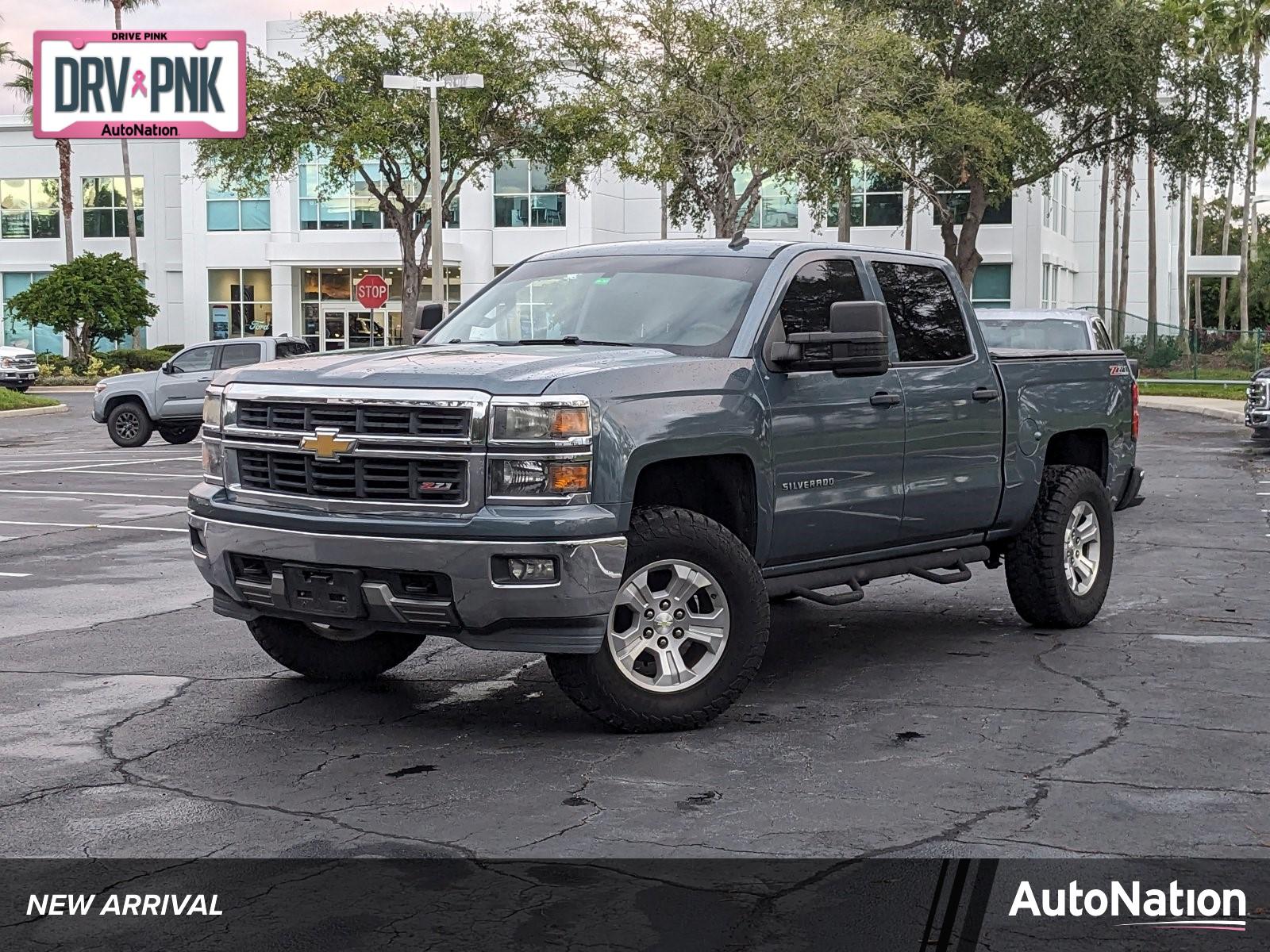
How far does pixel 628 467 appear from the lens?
661 cm

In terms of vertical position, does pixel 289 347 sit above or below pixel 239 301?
below

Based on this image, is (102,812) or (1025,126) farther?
(1025,126)

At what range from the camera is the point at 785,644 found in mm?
9070

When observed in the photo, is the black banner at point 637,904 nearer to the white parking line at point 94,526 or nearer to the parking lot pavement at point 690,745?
the parking lot pavement at point 690,745

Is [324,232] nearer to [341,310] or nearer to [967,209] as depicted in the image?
[341,310]

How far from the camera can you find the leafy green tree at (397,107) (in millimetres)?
42406

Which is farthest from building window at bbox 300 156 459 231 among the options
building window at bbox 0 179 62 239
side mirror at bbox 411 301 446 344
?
side mirror at bbox 411 301 446 344

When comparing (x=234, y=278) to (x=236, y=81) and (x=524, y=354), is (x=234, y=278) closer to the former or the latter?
(x=236, y=81)

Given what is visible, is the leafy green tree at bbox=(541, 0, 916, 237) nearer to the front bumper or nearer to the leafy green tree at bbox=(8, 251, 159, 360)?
the leafy green tree at bbox=(8, 251, 159, 360)

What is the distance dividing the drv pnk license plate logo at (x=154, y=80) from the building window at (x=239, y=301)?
21.7 m

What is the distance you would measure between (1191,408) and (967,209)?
1832cm

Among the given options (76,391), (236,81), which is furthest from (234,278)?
(236,81)

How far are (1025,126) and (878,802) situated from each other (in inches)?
1675

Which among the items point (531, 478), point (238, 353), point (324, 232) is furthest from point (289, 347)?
point (324, 232)
